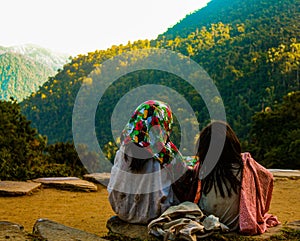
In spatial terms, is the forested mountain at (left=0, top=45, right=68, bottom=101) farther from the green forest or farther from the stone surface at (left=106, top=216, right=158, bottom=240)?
the stone surface at (left=106, top=216, right=158, bottom=240)

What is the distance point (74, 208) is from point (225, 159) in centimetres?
248

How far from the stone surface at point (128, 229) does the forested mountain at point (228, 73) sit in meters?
23.6

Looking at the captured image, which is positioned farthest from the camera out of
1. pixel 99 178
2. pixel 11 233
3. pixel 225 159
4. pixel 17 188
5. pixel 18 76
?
pixel 18 76

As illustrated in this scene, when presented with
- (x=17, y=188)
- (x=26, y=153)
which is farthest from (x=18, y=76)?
(x=17, y=188)

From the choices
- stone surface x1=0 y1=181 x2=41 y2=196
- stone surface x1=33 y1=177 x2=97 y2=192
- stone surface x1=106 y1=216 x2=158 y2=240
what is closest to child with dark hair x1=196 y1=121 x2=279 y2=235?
stone surface x1=106 y1=216 x2=158 y2=240

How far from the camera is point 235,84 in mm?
39156

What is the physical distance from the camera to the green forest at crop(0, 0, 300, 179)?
14195 mm

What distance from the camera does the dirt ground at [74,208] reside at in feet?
14.4

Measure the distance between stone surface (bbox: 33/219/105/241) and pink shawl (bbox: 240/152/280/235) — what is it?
110 centimetres

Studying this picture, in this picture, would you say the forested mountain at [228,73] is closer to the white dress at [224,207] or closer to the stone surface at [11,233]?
the white dress at [224,207]

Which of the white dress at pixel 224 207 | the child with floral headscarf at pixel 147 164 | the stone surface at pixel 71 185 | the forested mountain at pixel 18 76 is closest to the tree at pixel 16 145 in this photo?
the stone surface at pixel 71 185

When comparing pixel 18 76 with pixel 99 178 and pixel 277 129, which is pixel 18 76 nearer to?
pixel 277 129

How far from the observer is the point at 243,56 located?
43.6 metres

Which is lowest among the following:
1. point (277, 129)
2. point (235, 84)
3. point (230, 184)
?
point (230, 184)
